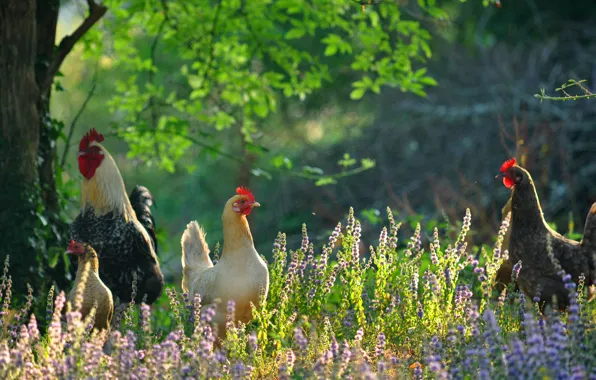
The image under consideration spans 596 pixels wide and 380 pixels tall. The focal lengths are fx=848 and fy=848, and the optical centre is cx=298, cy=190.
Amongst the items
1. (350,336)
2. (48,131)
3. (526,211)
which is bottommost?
(350,336)

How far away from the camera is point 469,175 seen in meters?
13.2

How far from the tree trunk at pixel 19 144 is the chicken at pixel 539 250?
388 centimetres

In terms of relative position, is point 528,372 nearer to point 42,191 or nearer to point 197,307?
point 197,307

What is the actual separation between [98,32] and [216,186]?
1294 cm

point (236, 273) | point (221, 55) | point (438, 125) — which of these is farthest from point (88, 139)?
point (438, 125)

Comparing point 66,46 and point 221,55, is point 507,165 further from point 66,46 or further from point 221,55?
point 221,55

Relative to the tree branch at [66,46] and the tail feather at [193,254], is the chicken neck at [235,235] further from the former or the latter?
the tree branch at [66,46]

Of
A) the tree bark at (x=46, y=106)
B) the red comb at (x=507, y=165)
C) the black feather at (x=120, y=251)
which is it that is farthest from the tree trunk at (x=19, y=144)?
the red comb at (x=507, y=165)

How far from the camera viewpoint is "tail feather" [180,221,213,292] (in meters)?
6.85

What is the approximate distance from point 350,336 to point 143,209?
315 centimetres

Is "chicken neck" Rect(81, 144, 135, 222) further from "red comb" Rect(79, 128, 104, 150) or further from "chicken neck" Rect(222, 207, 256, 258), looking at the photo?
"chicken neck" Rect(222, 207, 256, 258)

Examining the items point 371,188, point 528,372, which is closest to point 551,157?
point 371,188

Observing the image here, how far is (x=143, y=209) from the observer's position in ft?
26.3

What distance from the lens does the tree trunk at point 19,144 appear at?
6.98 meters
